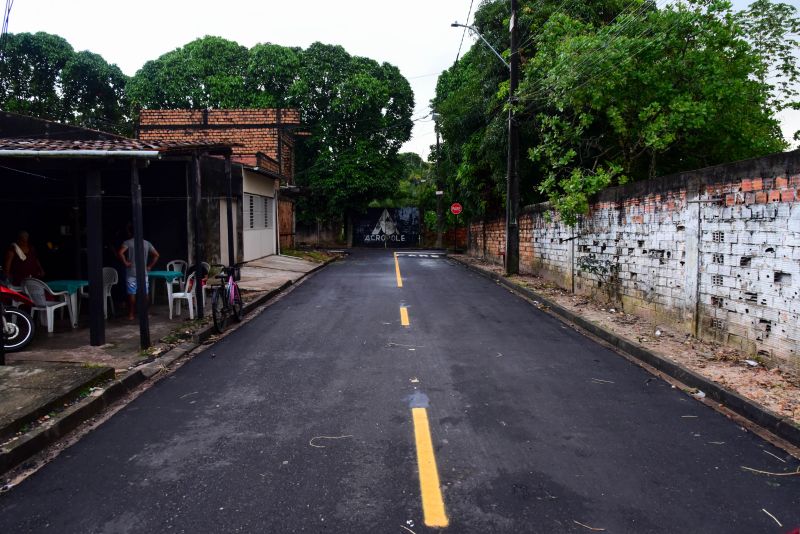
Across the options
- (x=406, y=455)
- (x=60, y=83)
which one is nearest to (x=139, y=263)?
(x=406, y=455)

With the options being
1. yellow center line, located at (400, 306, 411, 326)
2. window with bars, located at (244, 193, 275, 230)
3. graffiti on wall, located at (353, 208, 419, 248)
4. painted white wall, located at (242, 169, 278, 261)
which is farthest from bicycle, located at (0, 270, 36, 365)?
graffiti on wall, located at (353, 208, 419, 248)

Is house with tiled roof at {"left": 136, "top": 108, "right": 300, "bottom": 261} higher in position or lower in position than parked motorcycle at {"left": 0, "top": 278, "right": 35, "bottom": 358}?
higher

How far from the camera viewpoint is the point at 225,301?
9.29 meters

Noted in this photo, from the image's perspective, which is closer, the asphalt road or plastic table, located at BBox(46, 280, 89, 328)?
the asphalt road

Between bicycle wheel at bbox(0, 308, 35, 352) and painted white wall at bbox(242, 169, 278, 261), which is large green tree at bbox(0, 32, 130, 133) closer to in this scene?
painted white wall at bbox(242, 169, 278, 261)

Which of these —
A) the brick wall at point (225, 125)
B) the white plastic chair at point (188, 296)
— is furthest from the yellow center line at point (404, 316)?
the brick wall at point (225, 125)

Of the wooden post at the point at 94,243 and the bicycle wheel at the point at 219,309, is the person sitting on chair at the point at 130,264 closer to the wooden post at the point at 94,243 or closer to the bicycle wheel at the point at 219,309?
the bicycle wheel at the point at 219,309

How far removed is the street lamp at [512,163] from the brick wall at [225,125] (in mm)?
13417

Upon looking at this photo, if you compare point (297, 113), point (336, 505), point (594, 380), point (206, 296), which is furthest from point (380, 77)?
point (336, 505)

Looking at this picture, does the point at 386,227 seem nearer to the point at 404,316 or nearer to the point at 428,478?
the point at 404,316

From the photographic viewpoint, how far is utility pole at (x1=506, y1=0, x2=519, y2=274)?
1684 cm

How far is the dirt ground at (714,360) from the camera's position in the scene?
5.34m

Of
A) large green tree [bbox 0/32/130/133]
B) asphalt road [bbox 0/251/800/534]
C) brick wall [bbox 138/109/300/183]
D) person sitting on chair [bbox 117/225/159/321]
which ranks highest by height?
large green tree [bbox 0/32/130/133]

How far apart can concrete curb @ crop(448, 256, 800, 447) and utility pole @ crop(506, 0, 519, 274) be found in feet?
23.7
